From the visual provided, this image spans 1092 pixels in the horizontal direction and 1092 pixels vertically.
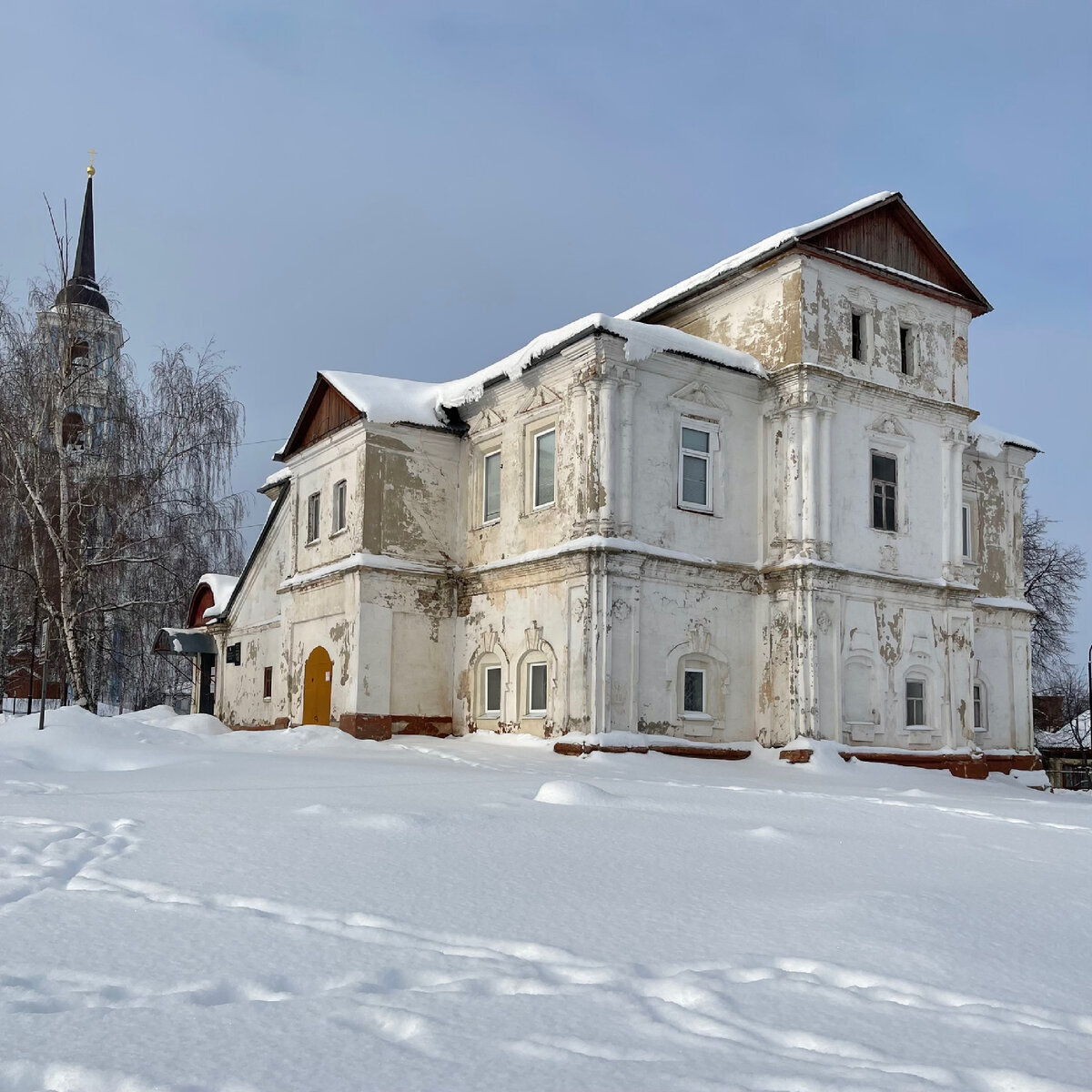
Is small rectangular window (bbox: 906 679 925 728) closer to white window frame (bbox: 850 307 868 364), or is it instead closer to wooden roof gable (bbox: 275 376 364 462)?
white window frame (bbox: 850 307 868 364)

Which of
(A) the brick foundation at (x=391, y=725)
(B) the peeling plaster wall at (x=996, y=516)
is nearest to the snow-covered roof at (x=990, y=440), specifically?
(B) the peeling plaster wall at (x=996, y=516)

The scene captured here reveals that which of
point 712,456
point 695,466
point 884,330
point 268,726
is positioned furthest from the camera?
point 268,726

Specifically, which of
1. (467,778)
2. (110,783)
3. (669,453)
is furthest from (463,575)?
(110,783)

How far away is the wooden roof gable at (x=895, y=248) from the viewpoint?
2053 centimetres

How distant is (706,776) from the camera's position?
621 inches

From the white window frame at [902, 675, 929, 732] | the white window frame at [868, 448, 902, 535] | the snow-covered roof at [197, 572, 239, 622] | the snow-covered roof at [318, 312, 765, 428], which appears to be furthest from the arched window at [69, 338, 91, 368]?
the white window frame at [902, 675, 929, 732]

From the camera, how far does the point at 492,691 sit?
2052 cm

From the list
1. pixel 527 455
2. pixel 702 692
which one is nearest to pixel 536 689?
pixel 702 692

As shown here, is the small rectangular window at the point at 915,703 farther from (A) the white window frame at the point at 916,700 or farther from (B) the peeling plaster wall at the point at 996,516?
(B) the peeling plaster wall at the point at 996,516

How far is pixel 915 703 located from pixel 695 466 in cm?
601

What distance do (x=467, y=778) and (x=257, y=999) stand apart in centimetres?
846

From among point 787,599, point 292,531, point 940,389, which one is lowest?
point 787,599

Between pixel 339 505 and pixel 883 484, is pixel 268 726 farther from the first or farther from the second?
pixel 883 484

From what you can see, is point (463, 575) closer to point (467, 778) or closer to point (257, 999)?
point (467, 778)
